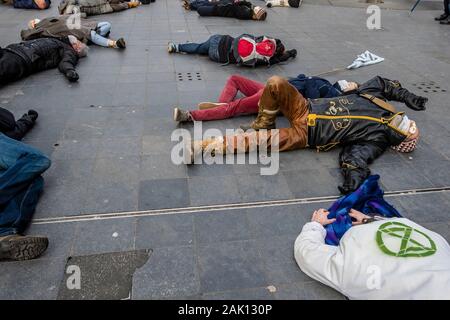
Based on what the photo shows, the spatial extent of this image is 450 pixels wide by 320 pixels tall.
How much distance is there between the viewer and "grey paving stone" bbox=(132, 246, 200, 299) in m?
2.29

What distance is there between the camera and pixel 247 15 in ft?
28.0

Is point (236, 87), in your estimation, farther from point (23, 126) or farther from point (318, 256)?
point (318, 256)

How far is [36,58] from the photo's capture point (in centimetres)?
524

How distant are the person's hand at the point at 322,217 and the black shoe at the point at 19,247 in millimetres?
2077

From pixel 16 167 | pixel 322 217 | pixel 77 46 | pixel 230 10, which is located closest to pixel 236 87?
pixel 322 217

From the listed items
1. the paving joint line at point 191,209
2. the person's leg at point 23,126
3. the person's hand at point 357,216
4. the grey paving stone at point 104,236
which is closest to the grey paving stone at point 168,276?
the grey paving stone at point 104,236

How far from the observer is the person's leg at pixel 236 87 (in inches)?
172

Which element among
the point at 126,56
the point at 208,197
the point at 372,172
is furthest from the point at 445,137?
the point at 126,56

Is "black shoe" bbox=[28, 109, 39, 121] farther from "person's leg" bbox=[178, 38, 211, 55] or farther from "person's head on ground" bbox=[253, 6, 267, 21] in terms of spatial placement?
"person's head on ground" bbox=[253, 6, 267, 21]

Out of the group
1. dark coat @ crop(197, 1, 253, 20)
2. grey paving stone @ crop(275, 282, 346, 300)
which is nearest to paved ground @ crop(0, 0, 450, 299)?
grey paving stone @ crop(275, 282, 346, 300)

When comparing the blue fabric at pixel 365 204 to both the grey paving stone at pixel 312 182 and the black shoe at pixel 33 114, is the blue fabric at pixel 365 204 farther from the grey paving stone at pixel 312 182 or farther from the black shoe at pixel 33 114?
the black shoe at pixel 33 114

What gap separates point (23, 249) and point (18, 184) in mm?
601

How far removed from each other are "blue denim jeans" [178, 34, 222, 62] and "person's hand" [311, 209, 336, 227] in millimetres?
3853
